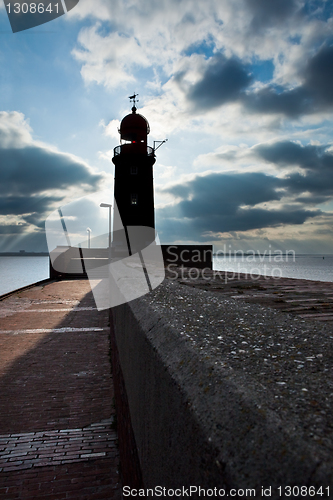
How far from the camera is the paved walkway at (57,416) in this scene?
310cm

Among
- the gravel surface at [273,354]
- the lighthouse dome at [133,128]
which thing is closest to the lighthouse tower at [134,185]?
the lighthouse dome at [133,128]

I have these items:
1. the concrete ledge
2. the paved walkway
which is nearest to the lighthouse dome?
the paved walkway

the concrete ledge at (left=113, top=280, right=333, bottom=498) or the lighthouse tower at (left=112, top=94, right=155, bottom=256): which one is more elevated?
the lighthouse tower at (left=112, top=94, right=155, bottom=256)

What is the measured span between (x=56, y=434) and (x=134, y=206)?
20.9m

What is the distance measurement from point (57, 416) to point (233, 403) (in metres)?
4.07

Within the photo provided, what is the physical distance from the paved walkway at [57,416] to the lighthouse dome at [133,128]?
20181 millimetres

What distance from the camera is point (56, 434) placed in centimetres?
378

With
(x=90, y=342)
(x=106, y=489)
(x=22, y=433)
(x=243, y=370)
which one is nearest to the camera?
Result: (x=243, y=370)

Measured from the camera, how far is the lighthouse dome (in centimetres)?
2475

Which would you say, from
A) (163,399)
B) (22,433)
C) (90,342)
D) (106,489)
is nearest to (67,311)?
(90,342)

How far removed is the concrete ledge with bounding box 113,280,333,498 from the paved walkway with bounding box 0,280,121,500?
2.04 metres

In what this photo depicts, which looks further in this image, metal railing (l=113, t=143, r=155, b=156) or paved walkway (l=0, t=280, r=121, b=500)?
metal railing (l=113, t=143, r=155, b=156)

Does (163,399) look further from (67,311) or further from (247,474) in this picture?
(67,311)

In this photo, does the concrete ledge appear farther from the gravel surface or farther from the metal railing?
the metal railing
